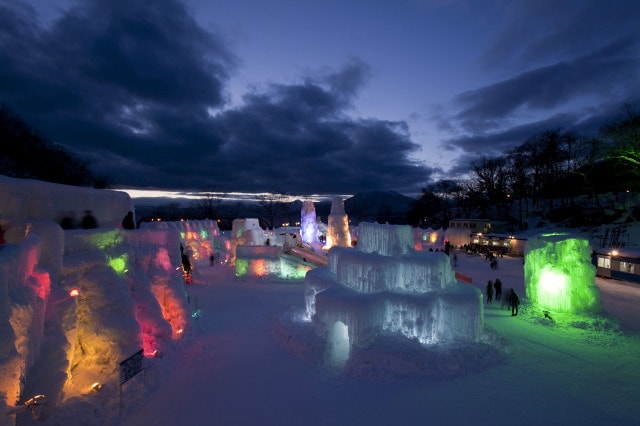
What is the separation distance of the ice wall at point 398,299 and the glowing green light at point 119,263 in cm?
680

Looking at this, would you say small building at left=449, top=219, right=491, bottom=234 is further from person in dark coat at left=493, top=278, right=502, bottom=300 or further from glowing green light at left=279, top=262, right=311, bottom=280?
glowing green light at left=279, top=262, right=311, bottom=280

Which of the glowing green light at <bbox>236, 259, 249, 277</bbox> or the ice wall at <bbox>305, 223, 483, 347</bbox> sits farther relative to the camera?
the glowing green light at <bbox>236, 259, 249, 277</bbox>

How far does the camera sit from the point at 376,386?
7.78 m

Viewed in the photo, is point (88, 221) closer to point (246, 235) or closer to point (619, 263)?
point (246, 235)

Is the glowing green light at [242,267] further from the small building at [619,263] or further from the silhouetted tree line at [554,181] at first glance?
the silhouetted tree line at [554,181]

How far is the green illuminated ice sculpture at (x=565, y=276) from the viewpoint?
12.8 m

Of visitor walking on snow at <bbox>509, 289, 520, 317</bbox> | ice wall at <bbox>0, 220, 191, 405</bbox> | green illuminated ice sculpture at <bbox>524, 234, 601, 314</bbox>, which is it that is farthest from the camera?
visitor walking on snow at <bbox>509, 289, 520, 317</bbox>

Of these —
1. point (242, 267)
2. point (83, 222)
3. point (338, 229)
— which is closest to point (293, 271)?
point (242, 267)

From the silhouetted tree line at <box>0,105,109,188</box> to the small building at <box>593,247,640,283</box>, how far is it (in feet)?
155

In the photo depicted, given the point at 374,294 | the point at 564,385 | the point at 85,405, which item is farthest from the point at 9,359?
the point at 564,385

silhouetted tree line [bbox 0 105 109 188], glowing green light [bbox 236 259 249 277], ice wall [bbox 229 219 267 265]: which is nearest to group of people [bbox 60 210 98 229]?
glowing green light [bbox 236 259 249 277]

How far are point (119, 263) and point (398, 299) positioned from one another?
31.6 feet

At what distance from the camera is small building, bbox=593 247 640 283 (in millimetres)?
18312

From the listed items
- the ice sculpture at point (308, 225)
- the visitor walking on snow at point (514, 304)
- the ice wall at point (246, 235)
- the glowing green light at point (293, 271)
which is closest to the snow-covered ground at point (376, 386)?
the visitor walking on snow at point (514, 304)
